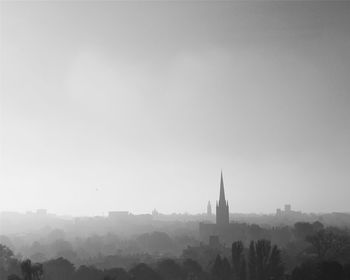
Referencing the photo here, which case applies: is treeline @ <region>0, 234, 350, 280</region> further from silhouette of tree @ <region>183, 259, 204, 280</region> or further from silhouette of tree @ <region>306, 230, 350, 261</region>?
silhouette of tree @ <region>306, 230, 350, 261</region>

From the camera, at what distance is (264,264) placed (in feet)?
184

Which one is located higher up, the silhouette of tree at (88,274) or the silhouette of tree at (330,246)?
the silhouette of tree at (330,246)

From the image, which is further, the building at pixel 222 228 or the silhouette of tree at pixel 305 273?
the building at pixel 222 228

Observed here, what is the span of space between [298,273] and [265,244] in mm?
8216

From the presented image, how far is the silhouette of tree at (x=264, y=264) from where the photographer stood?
54469 mm

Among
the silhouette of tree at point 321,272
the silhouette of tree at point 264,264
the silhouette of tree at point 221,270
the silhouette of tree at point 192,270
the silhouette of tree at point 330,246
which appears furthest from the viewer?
the silhouette of tree at point 330,246

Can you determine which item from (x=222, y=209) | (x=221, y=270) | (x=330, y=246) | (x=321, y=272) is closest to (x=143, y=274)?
(x=221, y=270)

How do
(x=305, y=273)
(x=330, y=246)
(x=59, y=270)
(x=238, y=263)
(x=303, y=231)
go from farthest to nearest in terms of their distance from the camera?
(x=303, y=231)
(x=330, y=246)
(x=59, y=270)
(x=238, y=263)
(x=305, y=273)

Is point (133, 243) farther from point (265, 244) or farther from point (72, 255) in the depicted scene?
point (265, 244)

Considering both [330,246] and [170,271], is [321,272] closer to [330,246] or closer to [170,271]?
[170,271]

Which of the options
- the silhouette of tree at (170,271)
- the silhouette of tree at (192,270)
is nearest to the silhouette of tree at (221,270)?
the silhouette of tree at (192,270)

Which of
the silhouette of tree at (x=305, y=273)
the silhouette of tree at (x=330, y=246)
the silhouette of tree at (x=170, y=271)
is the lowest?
the silhouette of tree at (x=170, y=271)

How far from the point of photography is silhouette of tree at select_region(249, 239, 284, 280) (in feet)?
179

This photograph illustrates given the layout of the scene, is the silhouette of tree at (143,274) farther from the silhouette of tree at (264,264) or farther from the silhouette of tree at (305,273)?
the silhouette of tree at (305,273)
